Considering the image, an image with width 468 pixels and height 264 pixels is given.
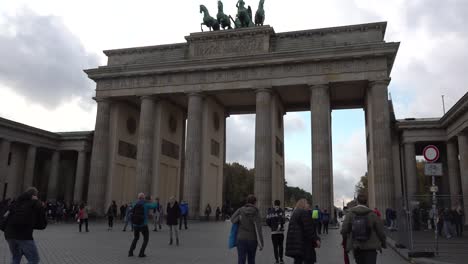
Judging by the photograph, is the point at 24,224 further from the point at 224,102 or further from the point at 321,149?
the point at 224,102

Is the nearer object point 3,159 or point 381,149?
point 381,149

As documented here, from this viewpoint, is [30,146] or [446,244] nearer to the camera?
[446,244]

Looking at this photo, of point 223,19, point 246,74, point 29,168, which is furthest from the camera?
point 29,168

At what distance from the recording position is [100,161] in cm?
3969

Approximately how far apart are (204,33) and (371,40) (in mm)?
15085

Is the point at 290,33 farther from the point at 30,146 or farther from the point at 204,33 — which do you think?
the point at 30,146

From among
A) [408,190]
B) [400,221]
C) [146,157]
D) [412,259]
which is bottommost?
[412,259]

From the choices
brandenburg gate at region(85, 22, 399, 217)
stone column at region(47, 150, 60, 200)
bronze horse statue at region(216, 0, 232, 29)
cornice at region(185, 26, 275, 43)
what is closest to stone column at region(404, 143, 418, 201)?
brandenburg gate at region(85, 22, 399, 217)

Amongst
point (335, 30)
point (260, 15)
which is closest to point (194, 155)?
point (260, 15)

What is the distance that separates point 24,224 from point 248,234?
13.7 feet

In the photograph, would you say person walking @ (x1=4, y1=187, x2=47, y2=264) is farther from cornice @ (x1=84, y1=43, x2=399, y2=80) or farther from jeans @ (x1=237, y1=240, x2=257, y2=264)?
cornice @ (x1=84, y1=43, x2=399, y2=80)

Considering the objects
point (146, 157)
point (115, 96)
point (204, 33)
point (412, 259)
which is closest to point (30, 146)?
point (115, 96)

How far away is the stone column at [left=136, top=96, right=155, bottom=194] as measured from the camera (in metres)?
38.2

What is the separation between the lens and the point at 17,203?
295 inches
